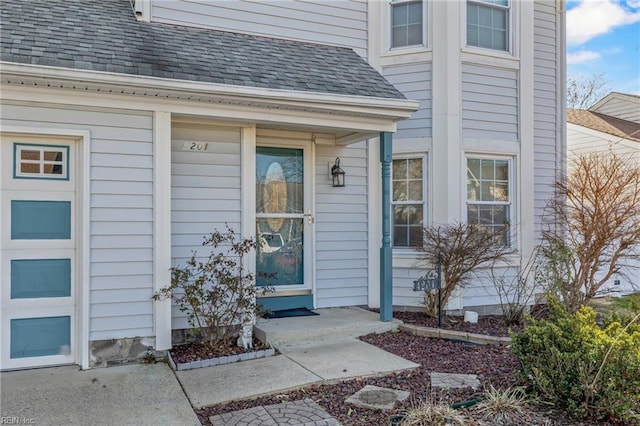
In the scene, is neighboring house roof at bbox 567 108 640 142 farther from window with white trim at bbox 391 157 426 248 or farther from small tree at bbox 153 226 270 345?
small tree at bbox 153 226 270 345

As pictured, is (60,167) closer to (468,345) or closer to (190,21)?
(190,21)

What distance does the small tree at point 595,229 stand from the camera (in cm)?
618

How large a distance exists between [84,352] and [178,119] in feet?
8.31

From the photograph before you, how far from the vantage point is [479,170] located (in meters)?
6.95

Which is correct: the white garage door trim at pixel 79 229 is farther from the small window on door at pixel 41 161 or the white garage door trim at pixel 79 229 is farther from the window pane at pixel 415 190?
the window pane at pixel 415 190

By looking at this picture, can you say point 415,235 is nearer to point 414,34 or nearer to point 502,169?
point 502,169

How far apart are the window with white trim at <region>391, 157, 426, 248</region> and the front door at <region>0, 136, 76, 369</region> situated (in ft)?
14.0

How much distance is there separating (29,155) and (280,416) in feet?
11.1

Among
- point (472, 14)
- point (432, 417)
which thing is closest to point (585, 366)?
point (432, 417)

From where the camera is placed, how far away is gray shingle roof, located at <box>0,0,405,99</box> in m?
4.45

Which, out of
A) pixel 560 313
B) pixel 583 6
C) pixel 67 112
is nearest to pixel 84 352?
pixel 67 112

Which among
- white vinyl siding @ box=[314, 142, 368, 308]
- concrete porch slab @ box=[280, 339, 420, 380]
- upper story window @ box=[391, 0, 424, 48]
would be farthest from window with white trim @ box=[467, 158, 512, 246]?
concrete porch slab @ box=[280, 339, 420, 380]

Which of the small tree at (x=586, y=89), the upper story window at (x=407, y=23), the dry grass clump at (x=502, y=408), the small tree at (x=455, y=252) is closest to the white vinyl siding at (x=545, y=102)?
the small tree at (x=455, y=252)

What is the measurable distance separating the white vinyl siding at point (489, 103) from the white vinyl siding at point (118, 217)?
175 inches
